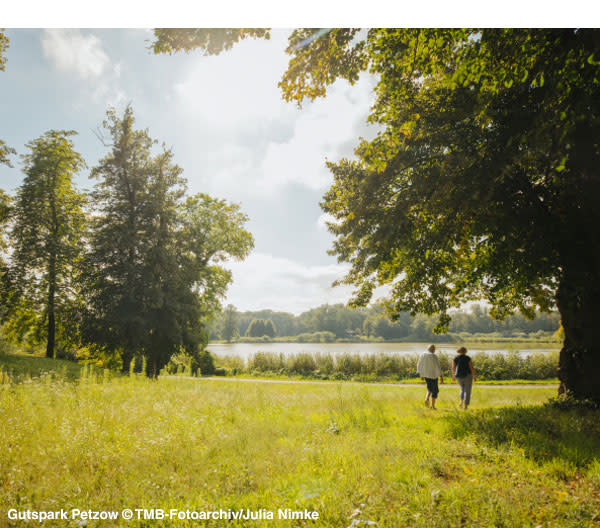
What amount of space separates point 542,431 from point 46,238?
1714 cm

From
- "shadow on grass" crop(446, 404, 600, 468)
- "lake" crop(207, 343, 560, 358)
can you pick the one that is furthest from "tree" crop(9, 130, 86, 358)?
"lake" crop(207, 343, 560, 358)

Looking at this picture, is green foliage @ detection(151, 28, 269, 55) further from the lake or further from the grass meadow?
the lake

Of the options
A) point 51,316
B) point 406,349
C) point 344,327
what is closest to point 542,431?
point 51,316

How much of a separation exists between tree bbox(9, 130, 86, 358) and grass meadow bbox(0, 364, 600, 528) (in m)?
5.43

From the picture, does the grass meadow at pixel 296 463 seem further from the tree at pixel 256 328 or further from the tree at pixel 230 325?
the tree at pixel 256 328

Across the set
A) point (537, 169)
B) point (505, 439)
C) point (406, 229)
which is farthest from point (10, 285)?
point (537, 169)

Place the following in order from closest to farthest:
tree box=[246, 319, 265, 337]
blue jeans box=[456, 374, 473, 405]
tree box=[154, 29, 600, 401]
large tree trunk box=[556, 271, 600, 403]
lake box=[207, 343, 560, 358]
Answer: tree box=[154, 29, 600, 401]
large tree trunk box=[556, 271, 600, 403]
blue jeans box=[456, 374, 473, 405]
lake box=[207, 343, 560, 358]
tree box=[246, 319, 265, 337]

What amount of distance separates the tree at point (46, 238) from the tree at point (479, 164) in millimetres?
6681

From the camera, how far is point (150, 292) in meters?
15.6

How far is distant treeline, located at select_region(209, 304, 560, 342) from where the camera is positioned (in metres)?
48.1

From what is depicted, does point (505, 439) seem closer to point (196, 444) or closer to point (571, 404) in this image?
point (571, 404)

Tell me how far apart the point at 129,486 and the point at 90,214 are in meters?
17.0

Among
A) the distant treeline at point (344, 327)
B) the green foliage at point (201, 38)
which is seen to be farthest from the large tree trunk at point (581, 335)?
the distant treeline at point (344, 327)

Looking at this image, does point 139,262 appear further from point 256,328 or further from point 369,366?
point 256,328
